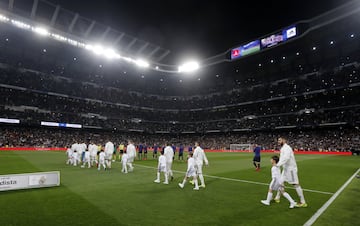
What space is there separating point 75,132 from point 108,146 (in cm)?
4497

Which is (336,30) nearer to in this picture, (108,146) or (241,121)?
(241,121)

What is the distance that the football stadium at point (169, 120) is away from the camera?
7.85 metres

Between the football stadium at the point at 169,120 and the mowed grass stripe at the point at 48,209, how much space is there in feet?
0.20

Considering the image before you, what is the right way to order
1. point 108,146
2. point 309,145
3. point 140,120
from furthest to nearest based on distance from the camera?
1. point 140,120
2. point 309,145
3. point 108,146

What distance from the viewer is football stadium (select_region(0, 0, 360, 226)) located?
785cm

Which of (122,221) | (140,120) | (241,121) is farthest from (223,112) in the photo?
(122,221)

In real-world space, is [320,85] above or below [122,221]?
above

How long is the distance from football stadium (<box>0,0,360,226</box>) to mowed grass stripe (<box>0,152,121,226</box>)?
60 mm

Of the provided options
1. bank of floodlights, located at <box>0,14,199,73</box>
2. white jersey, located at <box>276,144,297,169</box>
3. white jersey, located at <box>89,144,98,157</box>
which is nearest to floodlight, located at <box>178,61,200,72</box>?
bank of floodlights, located at <box>0,14,199,73</box>

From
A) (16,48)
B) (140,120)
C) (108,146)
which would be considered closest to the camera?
(108,146)

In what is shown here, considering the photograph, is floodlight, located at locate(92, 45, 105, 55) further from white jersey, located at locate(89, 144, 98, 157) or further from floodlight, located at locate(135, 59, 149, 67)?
white jersey, located at locate(89, 144, 98, 157)

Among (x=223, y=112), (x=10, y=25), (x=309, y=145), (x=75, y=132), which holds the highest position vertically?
(x=10, y=25)

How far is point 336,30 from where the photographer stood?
46969 millimetres

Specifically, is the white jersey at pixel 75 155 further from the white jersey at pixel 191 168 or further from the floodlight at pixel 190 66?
the floodlight at pixel 190 66
